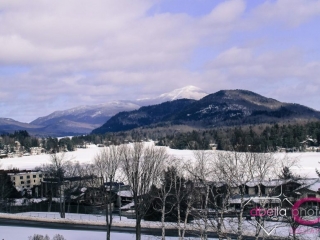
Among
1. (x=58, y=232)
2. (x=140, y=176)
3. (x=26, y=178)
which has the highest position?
(x=140, y=176)

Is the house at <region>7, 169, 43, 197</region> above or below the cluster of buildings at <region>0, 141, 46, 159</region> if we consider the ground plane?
below

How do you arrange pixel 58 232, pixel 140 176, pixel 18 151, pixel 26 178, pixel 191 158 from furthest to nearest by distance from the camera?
pixel 18 151
pixel 191 158
pixel 26 178
pixel 58 232
pixel 140 176

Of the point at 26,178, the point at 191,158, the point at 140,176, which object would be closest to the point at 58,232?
the point at 140,176

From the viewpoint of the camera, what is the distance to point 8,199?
59094 millimetres

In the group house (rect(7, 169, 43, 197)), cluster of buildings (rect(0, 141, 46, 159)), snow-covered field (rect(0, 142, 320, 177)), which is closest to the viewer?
snow-covered field (rect(0, 142, 320, 177))

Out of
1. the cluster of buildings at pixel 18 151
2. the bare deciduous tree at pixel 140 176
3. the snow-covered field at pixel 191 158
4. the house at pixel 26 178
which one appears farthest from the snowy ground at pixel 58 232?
the cluster of buildings at pixel 18 151

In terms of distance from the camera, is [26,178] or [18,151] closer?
[26,178]

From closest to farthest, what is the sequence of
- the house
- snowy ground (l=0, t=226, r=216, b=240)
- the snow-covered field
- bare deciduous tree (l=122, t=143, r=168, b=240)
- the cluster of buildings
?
bare deciduous tree (l=122, t=143, r=168, b=240)
snowy ground (l=0, t=226, r=216, b=240)
the snow-covered field
the house
the cluster of buildings

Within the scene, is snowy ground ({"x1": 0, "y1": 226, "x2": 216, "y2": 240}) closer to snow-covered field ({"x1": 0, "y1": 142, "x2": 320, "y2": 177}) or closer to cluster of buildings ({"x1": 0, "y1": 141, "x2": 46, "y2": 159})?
snow-covered field ({"x1": 0, "y1": 142, "x2": 320, "y2": 177})

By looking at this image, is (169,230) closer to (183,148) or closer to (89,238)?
(89,238)

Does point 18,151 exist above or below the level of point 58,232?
above

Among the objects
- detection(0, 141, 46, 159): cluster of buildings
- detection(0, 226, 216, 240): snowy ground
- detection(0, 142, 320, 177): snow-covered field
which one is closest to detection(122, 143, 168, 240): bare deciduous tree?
detection(0, 226, 216, 240): snowy ground

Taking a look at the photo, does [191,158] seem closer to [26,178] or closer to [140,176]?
[26,178]

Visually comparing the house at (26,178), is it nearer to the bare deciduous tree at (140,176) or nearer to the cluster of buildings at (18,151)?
the bare deciduous tree at (140,176)
